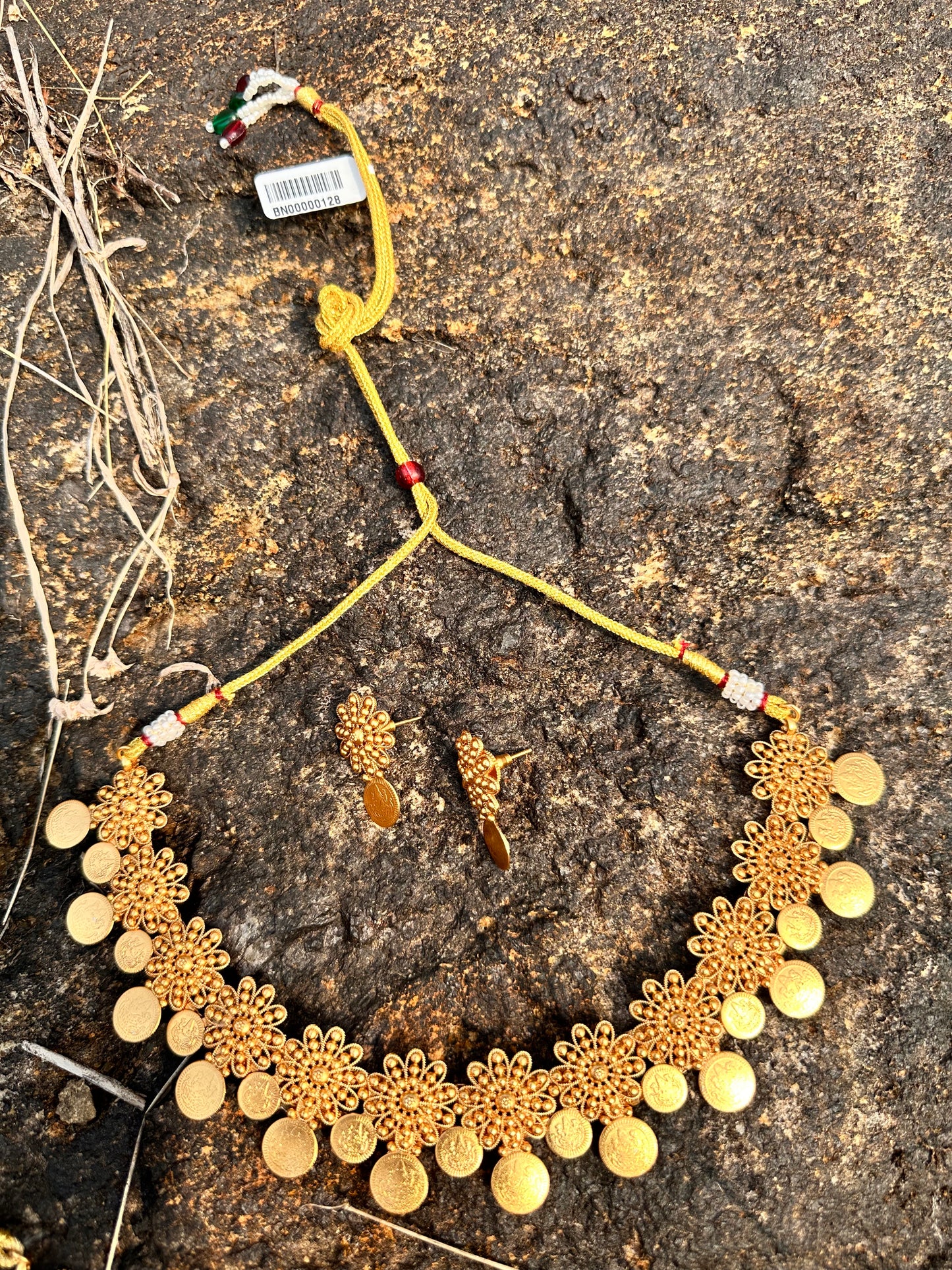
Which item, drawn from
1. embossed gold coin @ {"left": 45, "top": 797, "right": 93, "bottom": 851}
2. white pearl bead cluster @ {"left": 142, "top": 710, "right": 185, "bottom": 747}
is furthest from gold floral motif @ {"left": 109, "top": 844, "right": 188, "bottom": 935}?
white pearl bead cluster @ {"left": 142, "top": 710, "right": 185, "bottom": 747}

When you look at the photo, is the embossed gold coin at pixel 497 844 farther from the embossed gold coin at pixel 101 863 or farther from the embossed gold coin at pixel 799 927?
the embossed gold coin at pixel 101 863

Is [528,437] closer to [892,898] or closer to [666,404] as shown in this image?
[666,404]

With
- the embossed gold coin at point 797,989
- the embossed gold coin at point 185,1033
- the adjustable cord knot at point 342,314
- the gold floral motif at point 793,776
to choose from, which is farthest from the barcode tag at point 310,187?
the embossed gold coin at point 797,989

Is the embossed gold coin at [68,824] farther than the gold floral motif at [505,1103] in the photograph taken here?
Yes

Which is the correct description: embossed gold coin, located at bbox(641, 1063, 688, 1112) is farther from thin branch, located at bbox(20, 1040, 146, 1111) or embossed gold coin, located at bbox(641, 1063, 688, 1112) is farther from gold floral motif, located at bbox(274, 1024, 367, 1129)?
thin branch, located at bbox(20, 1040, 146, 1111)

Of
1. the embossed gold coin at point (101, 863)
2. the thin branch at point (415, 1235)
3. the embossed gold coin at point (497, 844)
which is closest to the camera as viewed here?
the thin branch at point (415, 1235)
